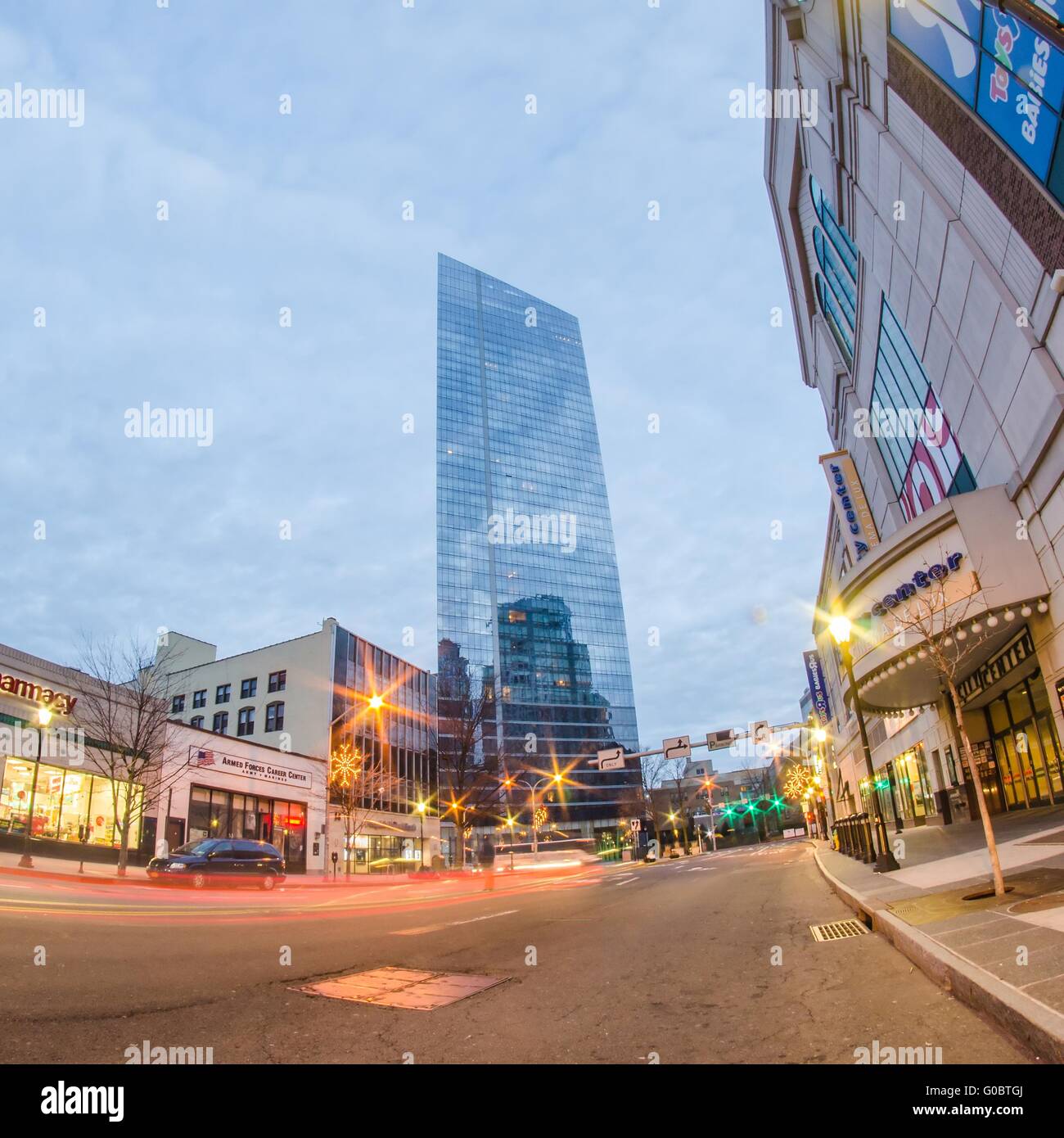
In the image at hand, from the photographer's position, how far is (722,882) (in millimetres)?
20609

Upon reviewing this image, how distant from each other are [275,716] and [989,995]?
5066cm

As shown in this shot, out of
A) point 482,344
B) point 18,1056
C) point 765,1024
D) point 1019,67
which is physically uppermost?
point 482,344

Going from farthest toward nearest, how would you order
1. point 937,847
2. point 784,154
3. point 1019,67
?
point 784,154 < point 937,847 < point 1019,67

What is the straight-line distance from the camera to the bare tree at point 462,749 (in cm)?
4134

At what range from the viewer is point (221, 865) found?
1049 inches

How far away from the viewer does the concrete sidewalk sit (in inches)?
159

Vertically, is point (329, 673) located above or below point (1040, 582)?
above

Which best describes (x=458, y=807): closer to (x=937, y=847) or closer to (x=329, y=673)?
(x=329, y=673)

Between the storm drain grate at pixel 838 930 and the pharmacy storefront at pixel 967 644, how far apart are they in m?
4.42

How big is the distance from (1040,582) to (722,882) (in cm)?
1182

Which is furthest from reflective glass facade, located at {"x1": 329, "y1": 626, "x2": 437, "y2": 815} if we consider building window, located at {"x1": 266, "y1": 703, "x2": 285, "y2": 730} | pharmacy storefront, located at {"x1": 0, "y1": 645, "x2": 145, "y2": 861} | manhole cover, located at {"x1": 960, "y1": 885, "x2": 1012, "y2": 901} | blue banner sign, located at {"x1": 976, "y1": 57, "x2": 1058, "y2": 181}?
blue banner sign, located at {"x1": 976, "y1": 57, "x2": 1058, "y2": 181}

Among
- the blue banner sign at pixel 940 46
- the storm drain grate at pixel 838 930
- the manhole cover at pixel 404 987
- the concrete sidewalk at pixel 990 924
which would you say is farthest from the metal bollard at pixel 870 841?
the blue banner sign at pixel 940 46
